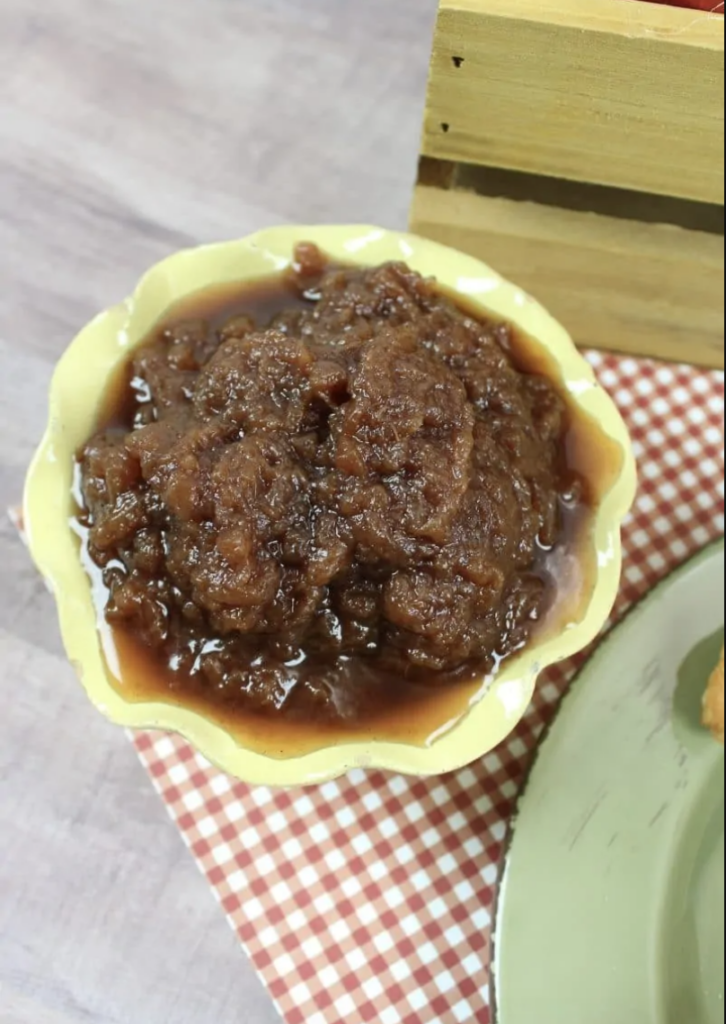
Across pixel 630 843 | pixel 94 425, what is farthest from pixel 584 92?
pixel 630 843

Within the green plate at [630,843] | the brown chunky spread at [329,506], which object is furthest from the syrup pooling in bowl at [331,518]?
the green plate at [630,843]

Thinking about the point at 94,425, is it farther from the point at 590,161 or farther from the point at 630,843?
the point at 630,843

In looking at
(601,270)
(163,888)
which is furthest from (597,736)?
(601,270)

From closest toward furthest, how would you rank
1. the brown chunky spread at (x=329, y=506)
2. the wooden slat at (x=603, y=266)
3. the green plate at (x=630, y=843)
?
the brown chunky spread at (x=329, y=506) < the green plate at (x=630, y=843) < the wooden slat at (x=603, y=266)

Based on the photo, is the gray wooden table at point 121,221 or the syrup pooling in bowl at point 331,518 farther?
the gray wooden table at point 121,221

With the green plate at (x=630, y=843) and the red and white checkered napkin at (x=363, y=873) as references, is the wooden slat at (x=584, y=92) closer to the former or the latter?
the green plate at (x=630, y=843)

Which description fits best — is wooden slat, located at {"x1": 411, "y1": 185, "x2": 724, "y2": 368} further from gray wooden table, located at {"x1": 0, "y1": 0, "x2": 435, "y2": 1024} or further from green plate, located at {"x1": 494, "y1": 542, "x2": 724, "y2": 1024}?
green plate, located at {"x1": 494, "y1": 542, "x2": 724, "y2": 1024}
